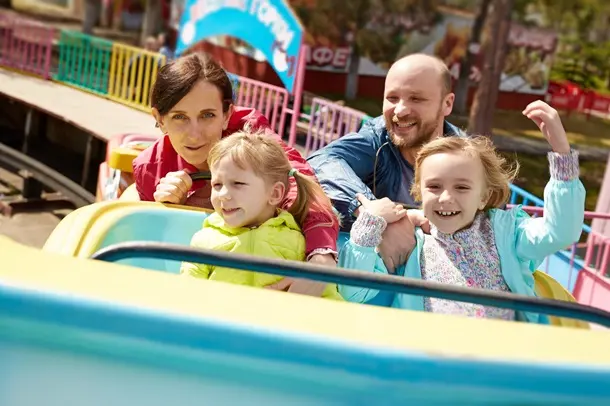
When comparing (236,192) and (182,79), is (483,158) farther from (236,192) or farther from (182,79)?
Answer: (182,79)

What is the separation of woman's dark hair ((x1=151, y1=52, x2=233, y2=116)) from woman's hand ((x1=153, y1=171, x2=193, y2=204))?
20 centimetres

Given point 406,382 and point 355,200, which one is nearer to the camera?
point 406,382

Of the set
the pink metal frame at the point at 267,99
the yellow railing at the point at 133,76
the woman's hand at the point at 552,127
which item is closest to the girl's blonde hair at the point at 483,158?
the woman's hand at the point at 552,127

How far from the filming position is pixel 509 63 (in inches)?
672

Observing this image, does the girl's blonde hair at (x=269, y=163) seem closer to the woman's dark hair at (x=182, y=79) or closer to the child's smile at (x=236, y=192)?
the child's smile at (x=236, y=192)

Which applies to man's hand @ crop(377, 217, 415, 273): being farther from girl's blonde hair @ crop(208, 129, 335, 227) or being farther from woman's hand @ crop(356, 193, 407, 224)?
girl's blonde hair @ crop(208, 129, 335, 227)

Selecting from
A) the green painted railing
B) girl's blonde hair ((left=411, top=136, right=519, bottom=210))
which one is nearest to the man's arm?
girl's blonde hair ((left=411, top=136, right=519, bottom=210))

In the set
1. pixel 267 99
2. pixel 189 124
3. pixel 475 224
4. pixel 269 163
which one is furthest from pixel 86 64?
pixel 475 224

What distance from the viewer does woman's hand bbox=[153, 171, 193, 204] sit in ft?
7.11

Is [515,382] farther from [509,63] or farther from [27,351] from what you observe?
[509,63]

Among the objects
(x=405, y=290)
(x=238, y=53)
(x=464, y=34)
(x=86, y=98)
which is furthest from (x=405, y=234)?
(x=464, y=34)

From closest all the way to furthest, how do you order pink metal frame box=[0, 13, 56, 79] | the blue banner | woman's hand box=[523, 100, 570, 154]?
woman's hand box=[523, 100, 570, 154], the blue banner, pink metal frame box=[0, 13, 56, 79]

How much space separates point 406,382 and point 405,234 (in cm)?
104

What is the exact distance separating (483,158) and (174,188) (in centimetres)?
89
